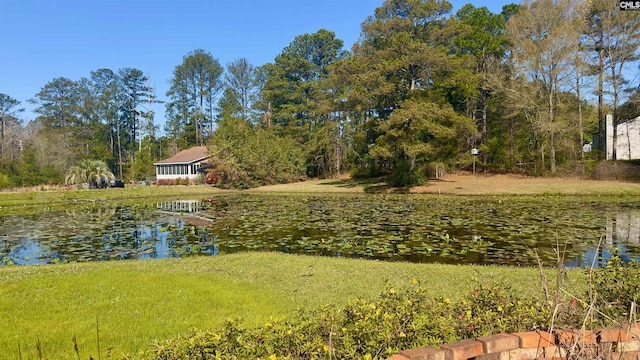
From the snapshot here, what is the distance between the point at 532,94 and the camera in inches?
1149

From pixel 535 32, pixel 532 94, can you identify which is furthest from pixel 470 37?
pixel 532 94

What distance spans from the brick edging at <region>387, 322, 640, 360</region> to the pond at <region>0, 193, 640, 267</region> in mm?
4417

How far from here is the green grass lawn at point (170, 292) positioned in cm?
422

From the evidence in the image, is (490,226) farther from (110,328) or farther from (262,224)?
(110,328)

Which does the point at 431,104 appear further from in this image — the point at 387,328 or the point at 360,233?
the point at 387,328

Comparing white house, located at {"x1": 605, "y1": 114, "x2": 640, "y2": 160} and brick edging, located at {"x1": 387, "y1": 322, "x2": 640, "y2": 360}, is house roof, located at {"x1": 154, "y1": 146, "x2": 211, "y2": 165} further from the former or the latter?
brick edging, located at {"x1": 387, "y1": 322, "x2": 640, "y2": 360}

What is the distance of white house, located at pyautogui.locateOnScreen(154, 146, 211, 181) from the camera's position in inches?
1740

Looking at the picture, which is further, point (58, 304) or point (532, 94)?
point (532, 94)

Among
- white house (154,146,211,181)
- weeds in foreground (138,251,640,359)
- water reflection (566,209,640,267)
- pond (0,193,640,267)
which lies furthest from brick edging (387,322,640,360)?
white house (154,146,211,181)

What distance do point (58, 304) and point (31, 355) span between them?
62.1 inches

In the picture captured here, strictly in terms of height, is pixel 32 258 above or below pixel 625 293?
below

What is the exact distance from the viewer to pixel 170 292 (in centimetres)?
578

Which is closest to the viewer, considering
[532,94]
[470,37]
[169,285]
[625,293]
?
[625,293]

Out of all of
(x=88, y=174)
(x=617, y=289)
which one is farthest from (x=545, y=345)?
(x=88, y=174)
